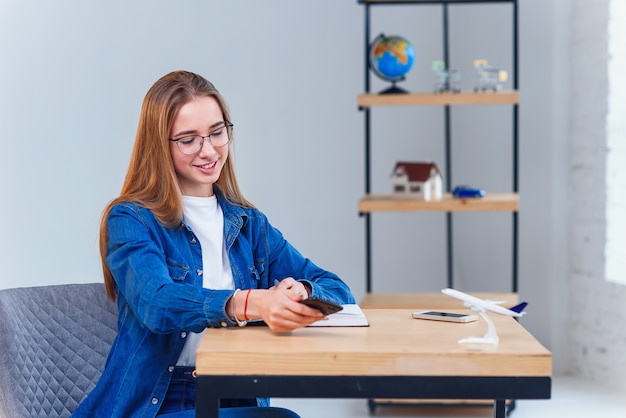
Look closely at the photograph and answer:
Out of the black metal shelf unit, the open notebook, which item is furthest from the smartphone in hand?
the black metal shelf unit

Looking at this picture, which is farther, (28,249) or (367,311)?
(28,249)

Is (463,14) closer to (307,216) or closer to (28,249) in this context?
(307,216)

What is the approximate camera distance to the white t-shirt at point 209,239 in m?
1.80

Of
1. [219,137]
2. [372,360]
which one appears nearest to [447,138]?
[219,137]

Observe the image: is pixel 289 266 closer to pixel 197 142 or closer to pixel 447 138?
pixel 197 142

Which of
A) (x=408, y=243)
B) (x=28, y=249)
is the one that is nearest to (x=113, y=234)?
(x=28, y=249)

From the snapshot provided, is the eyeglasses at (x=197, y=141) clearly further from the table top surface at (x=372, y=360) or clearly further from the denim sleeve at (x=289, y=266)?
the table top surface at (x=372, y=360)

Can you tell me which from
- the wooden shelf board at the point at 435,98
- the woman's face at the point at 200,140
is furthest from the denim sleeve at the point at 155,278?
the wooden shelf board at the point at 435,98

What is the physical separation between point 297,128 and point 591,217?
4.79ft

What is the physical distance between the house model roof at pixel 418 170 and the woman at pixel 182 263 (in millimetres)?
1905

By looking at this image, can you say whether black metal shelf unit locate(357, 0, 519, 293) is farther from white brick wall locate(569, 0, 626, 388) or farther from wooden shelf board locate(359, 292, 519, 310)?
white brick wall locate(569, 0, 626, 388)

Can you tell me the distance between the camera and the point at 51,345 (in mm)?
1891

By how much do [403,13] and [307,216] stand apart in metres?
1.13

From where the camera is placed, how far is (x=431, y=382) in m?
1.31
